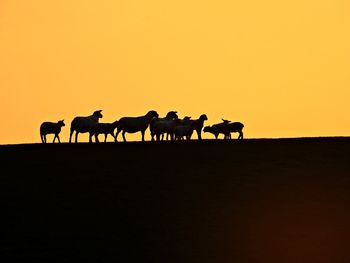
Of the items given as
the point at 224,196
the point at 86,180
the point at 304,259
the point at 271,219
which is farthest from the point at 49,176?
the point at 304,259

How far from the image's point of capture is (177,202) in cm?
3362

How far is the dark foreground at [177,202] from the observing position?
28359 millimetres

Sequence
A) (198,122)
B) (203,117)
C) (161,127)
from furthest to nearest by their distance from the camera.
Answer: (203,117)
(198,122)
(161,127)

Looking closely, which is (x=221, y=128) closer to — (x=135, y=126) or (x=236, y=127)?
(x=236, y=127)

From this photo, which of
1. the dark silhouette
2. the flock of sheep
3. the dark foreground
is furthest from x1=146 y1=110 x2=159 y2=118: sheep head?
the dark foreground

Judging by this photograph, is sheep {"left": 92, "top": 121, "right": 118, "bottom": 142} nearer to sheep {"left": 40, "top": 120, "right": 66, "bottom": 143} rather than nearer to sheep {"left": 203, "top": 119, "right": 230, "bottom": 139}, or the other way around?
sheep {"left": 40, "top": 120, "right": 66, "bottom": 143}

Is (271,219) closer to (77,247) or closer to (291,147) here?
(77,247)

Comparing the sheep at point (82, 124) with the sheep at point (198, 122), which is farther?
the sheep at point (198, 122)

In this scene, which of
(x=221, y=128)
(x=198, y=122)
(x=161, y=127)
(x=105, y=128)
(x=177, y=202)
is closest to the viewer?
(x=177, y=202)

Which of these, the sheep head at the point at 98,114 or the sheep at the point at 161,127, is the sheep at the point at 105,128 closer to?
the sheep at the point at 161,127

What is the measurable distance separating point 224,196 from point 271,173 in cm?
425

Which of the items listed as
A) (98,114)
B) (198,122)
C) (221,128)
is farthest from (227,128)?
(98,114)

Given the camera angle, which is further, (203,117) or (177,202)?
(203,117)

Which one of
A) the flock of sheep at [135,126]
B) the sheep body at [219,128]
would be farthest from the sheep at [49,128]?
the sheep body at [219,128]
